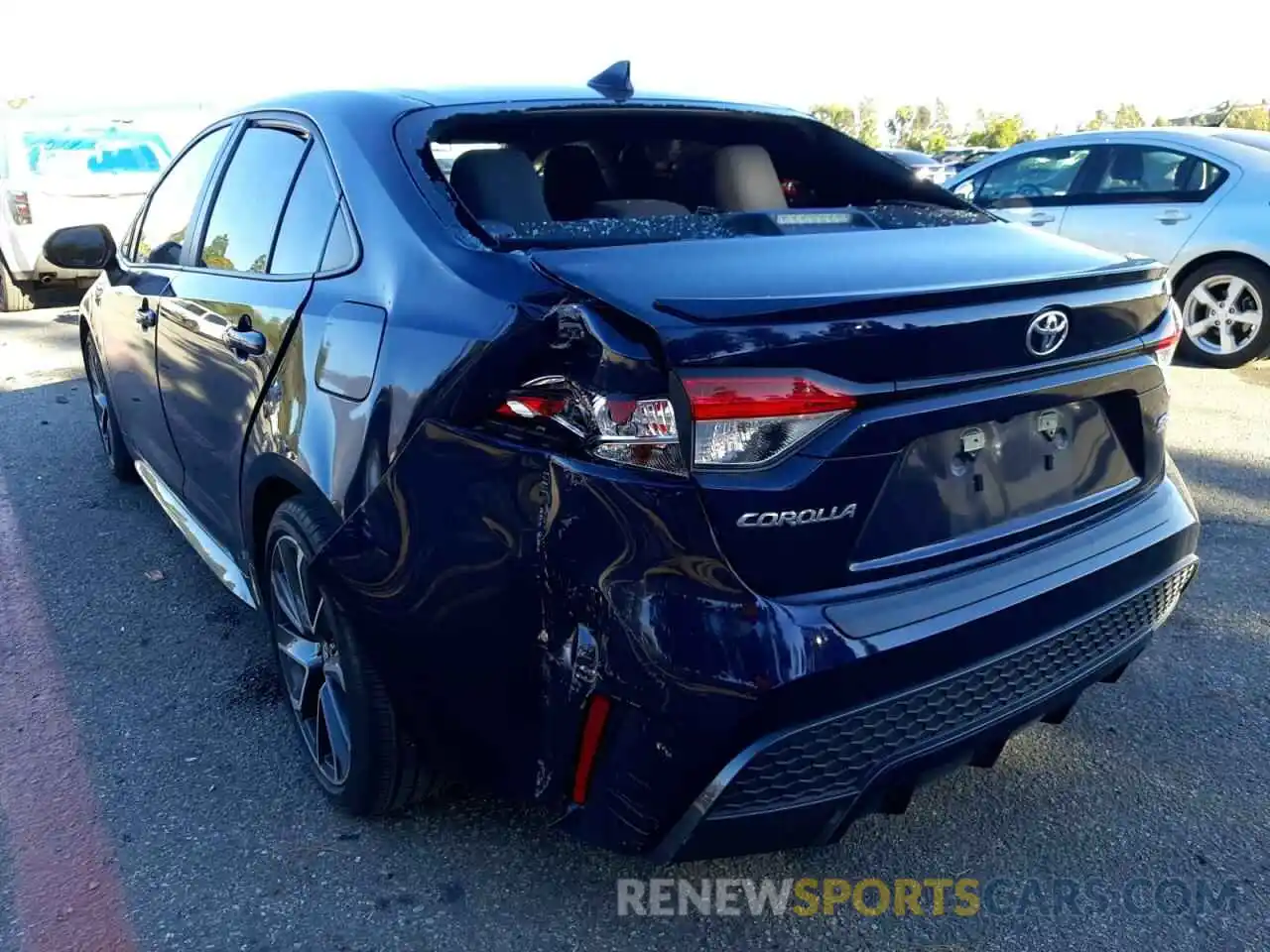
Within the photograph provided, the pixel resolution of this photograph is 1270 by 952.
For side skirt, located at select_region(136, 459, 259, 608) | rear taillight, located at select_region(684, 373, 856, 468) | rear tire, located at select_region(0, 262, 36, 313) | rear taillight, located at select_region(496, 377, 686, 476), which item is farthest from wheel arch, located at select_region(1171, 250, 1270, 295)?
rear tire, located at select_region(0, 262, 36, 313)

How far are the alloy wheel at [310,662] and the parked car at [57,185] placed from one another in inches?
312

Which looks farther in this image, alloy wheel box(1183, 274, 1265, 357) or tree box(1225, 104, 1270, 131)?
tree box(1225, 104, 1270, 131)

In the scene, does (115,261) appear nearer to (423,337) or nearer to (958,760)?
(423,337)

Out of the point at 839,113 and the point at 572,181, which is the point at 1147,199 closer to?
the point at 572,181

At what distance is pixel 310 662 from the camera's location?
8.75ft

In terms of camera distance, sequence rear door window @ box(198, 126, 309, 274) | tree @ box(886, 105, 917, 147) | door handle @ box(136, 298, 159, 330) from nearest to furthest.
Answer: rear door window @ box(198, 126, 309, 274)
door handle @ box(136, 298, 159, 330)
tree @ box(886, 105, 917, 147)

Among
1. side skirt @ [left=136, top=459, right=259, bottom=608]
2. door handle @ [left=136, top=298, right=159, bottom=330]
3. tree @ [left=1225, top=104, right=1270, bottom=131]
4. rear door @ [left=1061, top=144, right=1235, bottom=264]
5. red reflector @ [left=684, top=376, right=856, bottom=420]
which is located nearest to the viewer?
red reflector @ [left=684, top=376, right=856, bottom=420]

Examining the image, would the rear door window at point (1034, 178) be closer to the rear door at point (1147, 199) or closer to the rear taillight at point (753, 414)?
the rear door at point (1147, 199)

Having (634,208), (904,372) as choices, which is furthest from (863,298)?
(634,208)

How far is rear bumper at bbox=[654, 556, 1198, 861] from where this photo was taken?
6.03 ft

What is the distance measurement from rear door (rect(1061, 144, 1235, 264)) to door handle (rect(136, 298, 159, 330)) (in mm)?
6152

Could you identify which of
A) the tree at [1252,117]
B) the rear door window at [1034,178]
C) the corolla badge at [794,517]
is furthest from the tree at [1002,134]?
the corolla badge at [794,517]

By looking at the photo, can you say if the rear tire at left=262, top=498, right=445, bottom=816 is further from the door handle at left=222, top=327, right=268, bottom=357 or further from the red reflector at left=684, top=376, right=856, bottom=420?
the red reflector at left=684, top=376, right=856, bottom=420

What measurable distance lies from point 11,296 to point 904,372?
34.4 feet
